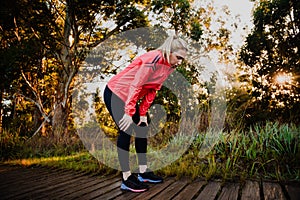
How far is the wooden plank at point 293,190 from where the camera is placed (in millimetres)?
1667

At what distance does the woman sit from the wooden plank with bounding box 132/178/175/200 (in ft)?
0.17

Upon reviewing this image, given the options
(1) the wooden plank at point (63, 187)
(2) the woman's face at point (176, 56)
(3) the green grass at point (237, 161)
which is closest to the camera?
(1) the wooden plank at point (63, 187)

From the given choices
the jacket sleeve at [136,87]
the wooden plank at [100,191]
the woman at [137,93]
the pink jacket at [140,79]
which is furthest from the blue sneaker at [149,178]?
the jacket sleeve at [136,87]

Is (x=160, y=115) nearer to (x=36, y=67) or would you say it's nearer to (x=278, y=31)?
(x=36, y=67)

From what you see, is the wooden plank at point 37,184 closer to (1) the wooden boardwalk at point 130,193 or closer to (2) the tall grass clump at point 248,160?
(1) the wooden boardwalk at point 130,193

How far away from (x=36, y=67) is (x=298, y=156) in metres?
6.69

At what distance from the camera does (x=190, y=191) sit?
190 cm

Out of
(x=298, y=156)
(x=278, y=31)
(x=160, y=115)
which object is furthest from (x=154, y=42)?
(x=298, y=156)

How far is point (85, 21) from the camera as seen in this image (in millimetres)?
6234

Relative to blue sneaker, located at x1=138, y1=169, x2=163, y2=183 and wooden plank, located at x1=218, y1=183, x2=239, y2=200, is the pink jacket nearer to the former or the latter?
blue sneaker, located at x1=138, y1=169, x2=163, y2=183

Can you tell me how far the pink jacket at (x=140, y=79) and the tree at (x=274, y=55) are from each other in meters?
6.09

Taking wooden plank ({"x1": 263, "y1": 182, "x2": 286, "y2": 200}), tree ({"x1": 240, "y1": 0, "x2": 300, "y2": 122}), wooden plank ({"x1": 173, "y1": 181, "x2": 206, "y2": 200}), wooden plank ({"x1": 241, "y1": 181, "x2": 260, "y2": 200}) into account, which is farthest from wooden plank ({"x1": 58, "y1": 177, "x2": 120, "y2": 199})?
tree ({"x1": 240, "y1": 0, "x2": 300, "y2": 122})

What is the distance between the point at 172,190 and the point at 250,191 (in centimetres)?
56

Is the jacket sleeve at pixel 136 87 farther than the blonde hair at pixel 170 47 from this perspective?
No
